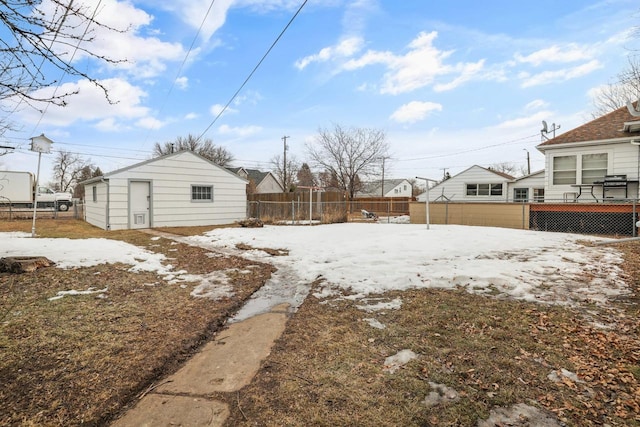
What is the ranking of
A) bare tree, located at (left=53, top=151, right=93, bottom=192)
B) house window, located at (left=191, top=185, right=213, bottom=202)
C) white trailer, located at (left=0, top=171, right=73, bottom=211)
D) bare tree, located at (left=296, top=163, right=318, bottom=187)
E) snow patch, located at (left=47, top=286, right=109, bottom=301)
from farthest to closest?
bare tree, located at (left=296, top=163, right=318, bottom=187) → bare tree, located at (left=53, top=151, right=93, bottom=192) → white trailer, located at (left=0, top=171, right=73, bottom=211) → house window, located at (left=191, top=185, right=213, bottom=202) → snow patch, located at (left=47, top=286, right=109, bottom=301)

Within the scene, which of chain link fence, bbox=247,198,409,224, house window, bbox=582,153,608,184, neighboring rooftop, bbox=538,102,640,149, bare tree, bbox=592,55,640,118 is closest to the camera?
neighboring rooftop, bbox=538,102,640,149

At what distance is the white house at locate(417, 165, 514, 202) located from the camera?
22250 mm

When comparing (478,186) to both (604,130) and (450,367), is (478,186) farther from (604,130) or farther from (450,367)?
(450,367)

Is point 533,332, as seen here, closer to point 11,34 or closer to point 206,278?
point 206,278

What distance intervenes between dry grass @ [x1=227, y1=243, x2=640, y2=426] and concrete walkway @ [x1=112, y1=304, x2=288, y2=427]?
141mm

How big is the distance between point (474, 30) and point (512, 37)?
6.31ft

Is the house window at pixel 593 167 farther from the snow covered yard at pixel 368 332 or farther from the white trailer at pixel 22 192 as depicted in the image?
the white trailer at pixel 22 192

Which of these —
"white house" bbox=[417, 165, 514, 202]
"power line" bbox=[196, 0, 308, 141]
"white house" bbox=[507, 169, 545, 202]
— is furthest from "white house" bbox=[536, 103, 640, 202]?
"power line" bbox=[196, 0, 308, 141]

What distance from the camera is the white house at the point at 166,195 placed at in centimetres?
1291

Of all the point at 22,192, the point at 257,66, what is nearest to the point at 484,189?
the point at 257,66

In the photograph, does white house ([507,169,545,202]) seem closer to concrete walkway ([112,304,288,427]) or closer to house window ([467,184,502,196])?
house window ([467,184,502,196])

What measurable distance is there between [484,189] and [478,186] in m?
0.47

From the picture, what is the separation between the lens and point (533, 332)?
316 cm

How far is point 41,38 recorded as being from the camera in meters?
3.06
